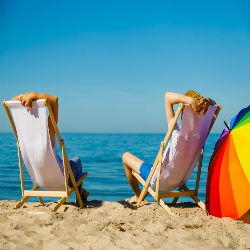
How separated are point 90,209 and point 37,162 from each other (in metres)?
0.89

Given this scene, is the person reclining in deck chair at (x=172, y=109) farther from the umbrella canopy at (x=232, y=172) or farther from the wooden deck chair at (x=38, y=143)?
the wooden deck chair at (x=38, y=143)

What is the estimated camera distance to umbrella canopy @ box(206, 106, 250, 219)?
9.84 ft

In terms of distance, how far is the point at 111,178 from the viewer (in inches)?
339

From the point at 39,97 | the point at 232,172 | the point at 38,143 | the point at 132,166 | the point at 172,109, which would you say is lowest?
the point at 132,166

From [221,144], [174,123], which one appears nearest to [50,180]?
[174,123]

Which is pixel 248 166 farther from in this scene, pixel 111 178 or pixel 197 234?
pixel 111 178

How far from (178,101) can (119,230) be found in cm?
142

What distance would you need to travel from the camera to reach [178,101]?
3.23 m

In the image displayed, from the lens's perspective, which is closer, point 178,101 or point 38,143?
point 178,101

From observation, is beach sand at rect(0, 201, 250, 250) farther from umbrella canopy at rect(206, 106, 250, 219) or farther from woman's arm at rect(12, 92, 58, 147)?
woman's arm at rect(12, 92, 58, 147)

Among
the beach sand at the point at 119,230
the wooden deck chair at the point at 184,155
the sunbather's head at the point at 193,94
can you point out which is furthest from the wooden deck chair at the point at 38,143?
the sunbather's head at the point at 193,94

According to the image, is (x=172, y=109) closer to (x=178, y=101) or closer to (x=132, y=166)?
(x=178, y=101)

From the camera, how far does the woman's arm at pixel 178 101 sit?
3.13m

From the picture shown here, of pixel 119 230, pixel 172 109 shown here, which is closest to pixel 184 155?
pixel 172 109
